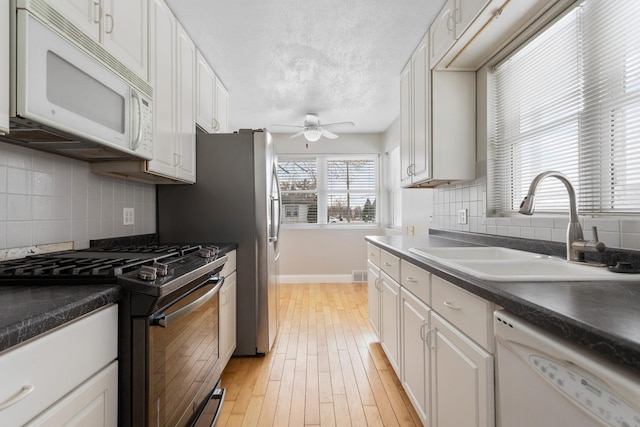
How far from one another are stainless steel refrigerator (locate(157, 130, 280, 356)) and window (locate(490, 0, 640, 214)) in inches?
66.9

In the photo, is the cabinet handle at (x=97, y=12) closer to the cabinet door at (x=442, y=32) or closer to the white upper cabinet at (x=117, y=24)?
the white upper cabinet at (x=117, y=24)

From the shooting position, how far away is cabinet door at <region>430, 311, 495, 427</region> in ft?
3.09

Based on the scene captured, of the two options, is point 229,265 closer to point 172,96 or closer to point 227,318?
point 227,318

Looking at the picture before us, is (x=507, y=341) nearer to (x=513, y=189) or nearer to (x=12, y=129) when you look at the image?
(x=513, y=189)

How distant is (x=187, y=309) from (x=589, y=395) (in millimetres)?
1252

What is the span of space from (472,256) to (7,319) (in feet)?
6.27

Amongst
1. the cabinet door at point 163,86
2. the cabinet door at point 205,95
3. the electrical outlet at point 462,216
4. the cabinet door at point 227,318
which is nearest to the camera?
the cabinet door at point 163,86

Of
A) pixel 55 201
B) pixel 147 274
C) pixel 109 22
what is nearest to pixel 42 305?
pixel 147 274

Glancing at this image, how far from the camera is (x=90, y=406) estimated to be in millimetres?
842

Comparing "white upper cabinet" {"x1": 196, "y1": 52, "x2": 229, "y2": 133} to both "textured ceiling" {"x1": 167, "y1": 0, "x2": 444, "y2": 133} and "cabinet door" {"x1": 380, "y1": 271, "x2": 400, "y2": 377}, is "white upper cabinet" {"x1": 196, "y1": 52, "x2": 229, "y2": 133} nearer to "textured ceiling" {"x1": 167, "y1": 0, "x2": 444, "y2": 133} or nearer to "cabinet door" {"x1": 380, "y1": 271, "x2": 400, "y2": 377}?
"textured ceiling" {"x1": 167, "y1": 0, "x2": 444, "y2": 133}

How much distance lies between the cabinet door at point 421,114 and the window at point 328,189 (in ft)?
8.16

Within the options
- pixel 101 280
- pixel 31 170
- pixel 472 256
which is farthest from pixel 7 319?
pixel 472 256

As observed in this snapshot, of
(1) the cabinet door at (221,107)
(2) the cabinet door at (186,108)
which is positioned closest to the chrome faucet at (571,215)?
(2) the cabinet door at (186,108)

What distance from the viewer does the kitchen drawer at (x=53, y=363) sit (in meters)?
0.62
